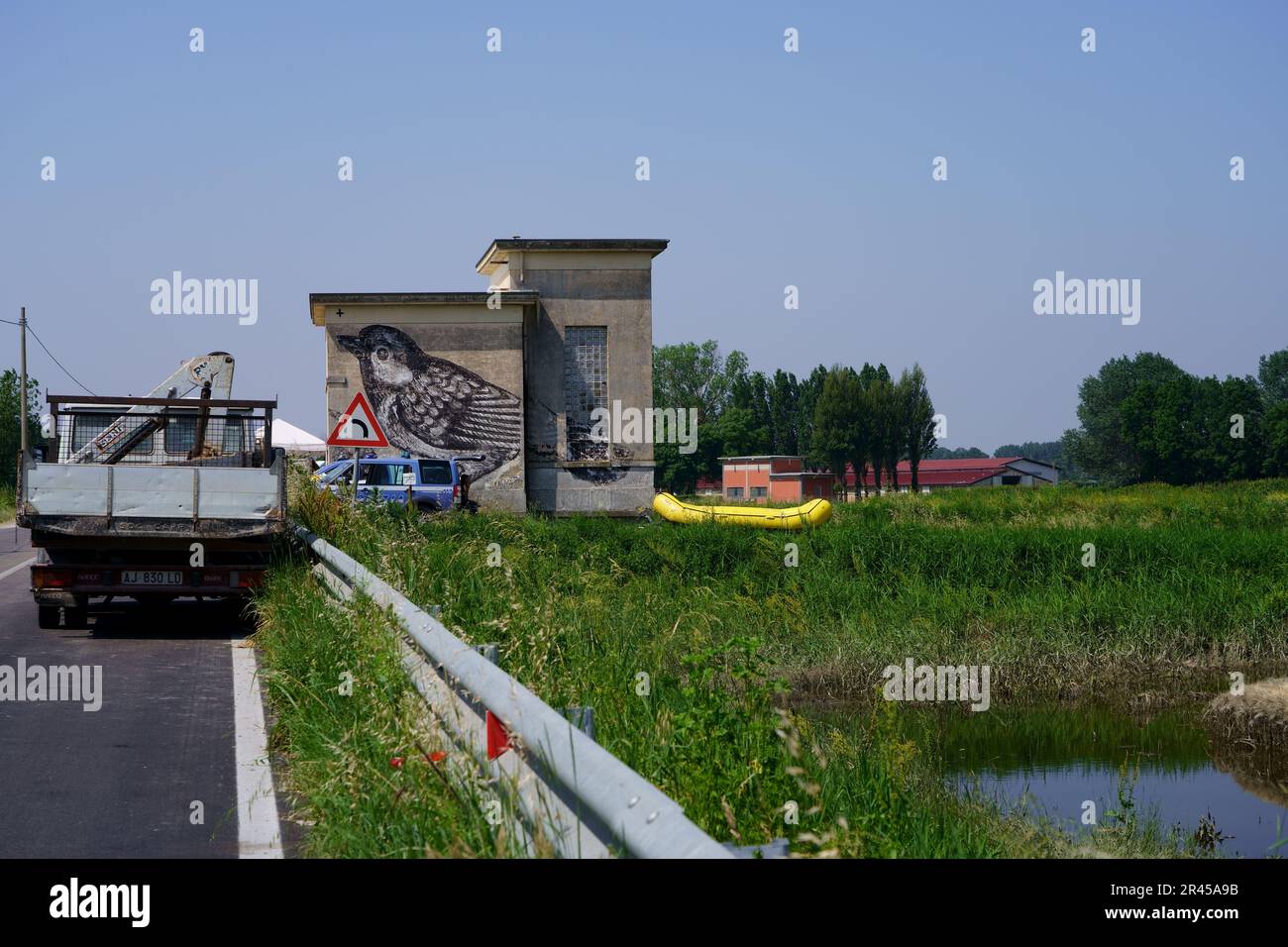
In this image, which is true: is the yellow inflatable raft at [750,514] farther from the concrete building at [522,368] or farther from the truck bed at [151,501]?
the truck bed at [151,501]

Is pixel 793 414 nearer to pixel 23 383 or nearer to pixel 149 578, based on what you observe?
pixel 23 383

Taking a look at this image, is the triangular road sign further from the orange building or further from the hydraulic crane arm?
the orange building

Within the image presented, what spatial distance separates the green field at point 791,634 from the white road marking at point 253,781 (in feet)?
0.77

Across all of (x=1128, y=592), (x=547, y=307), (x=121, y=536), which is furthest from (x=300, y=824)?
(x=547, y=307)

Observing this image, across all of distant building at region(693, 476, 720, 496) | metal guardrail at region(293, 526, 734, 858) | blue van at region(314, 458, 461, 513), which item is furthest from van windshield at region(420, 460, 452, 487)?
distant building at region(693, 476, 720, 496)

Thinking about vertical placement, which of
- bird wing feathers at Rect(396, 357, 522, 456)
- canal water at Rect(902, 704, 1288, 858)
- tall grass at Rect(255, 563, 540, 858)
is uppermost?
bird wing feathers at Rect(396, 357, 522, 456)

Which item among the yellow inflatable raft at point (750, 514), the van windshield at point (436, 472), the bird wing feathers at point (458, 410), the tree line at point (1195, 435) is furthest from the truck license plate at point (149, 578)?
the tree line at point (1195, 435)

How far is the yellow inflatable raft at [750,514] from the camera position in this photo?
2522 cm

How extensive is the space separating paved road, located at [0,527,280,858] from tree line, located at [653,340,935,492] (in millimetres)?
73555

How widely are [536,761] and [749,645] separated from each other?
176 centimetres

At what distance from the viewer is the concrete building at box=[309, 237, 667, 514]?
120 ft

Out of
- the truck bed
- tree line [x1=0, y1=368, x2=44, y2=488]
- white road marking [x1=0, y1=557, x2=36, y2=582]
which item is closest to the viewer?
the truck bed

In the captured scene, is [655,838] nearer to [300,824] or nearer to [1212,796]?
[300,824]

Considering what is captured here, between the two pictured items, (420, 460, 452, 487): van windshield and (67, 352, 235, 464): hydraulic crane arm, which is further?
(420, 460, 452, 487): van windshield
